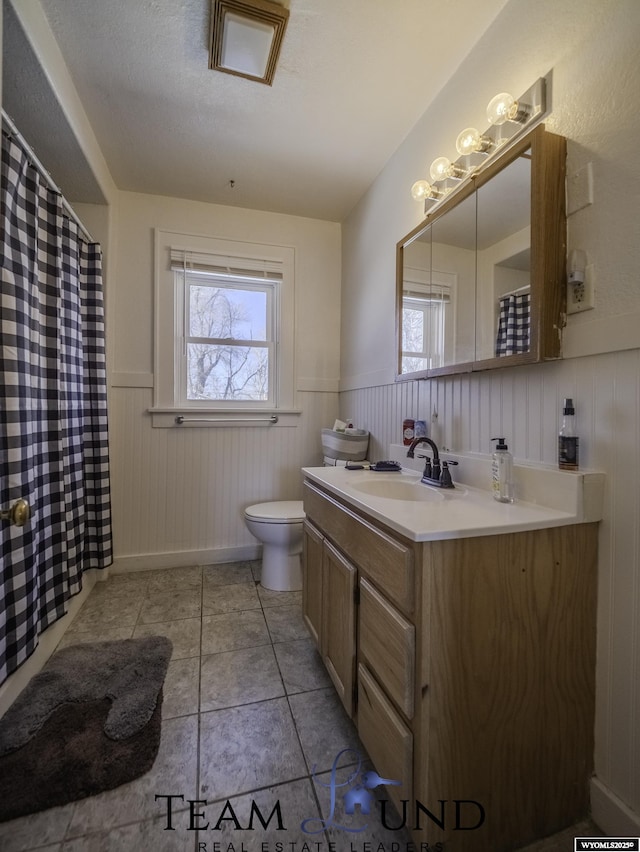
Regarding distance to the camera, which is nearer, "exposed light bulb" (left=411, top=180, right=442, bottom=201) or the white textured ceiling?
the white textured ceiling

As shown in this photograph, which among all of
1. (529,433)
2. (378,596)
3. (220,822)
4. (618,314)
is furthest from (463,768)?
(618,314)

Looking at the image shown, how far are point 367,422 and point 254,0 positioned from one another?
178cm

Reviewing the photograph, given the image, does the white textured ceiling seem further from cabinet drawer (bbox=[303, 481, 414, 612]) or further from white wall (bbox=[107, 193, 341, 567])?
cabinet drawer (bbox=[303, 481, 414, 612])

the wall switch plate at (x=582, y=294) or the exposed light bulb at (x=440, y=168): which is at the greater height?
the exposed light bulb at (x=440, y=168)

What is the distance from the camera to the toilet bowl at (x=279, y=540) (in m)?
2.02

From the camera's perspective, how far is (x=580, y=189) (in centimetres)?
98

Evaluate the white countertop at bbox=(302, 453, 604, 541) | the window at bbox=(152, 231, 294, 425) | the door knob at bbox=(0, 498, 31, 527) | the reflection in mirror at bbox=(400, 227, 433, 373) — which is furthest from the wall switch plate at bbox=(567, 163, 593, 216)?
the window at bbox=(152, 231, 294, 425)

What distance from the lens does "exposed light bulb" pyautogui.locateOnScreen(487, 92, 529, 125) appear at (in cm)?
113

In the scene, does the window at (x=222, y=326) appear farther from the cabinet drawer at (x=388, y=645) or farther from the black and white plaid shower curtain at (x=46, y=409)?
the cabinet drawer at (x=388, y=645)

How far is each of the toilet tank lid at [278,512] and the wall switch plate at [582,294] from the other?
153 cm

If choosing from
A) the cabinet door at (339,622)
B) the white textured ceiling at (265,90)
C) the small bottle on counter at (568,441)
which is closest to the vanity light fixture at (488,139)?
the white textured ceiling at (265,90)

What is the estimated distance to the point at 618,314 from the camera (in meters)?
0.89

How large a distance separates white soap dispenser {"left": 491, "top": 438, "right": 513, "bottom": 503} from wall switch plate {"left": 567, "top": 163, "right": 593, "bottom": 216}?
664 mm

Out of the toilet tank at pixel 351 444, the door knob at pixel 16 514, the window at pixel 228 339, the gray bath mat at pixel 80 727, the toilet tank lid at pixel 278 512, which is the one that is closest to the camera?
the door knob at pixel 16 514
